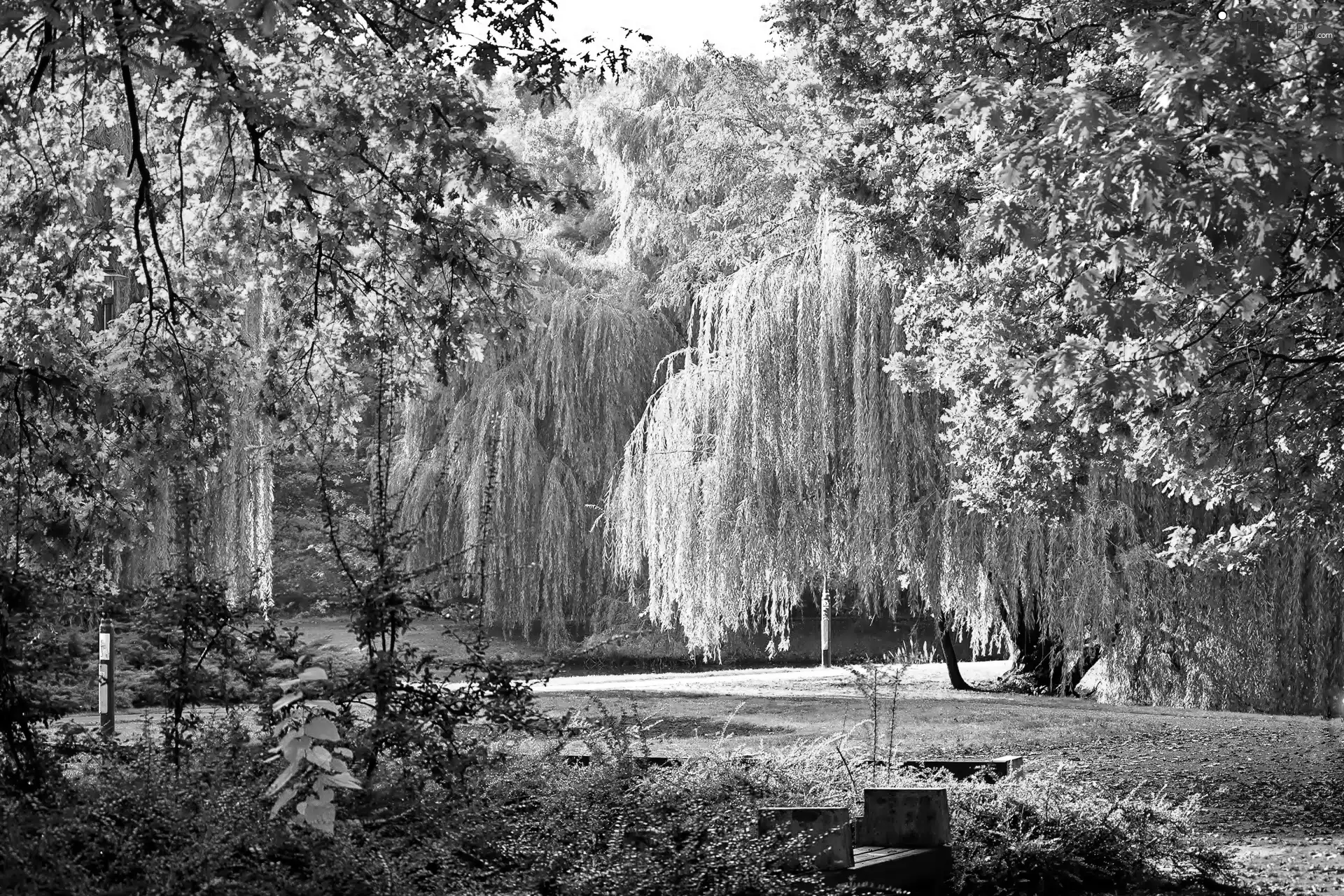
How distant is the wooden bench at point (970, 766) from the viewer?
8289 millimetres

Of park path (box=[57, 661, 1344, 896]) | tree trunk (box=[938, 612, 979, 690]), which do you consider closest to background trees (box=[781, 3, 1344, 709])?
park path (box=[57, 661, 1344, 896])

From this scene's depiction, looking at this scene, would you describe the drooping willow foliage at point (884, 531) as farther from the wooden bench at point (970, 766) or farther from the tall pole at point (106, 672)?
the wooden bench at point (970, 766)

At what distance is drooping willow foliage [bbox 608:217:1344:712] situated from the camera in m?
14.8

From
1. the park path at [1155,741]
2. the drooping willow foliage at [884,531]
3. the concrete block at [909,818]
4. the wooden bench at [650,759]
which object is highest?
the drooping willow foliage at [884,531]

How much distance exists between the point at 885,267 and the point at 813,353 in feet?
9.86

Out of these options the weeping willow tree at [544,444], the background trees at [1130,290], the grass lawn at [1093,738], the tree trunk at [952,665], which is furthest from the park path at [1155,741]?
the weeping willow tree at [544,444]

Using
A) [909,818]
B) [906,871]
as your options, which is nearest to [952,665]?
[909,818]

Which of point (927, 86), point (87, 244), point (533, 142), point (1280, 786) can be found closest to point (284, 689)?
point (87, 244)

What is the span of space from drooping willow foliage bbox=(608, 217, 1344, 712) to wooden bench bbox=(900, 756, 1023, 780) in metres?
6.24

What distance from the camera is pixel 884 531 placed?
15547 millimetres

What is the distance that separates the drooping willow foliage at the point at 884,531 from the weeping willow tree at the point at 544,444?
22.1 feet

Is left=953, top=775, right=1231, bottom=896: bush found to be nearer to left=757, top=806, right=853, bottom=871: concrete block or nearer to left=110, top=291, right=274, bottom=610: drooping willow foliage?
left=757, top=806, right=853, bottom=871: concrete block

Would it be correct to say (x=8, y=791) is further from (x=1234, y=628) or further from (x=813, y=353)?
(x=1234, y=628)

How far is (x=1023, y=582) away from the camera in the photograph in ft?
50.6
